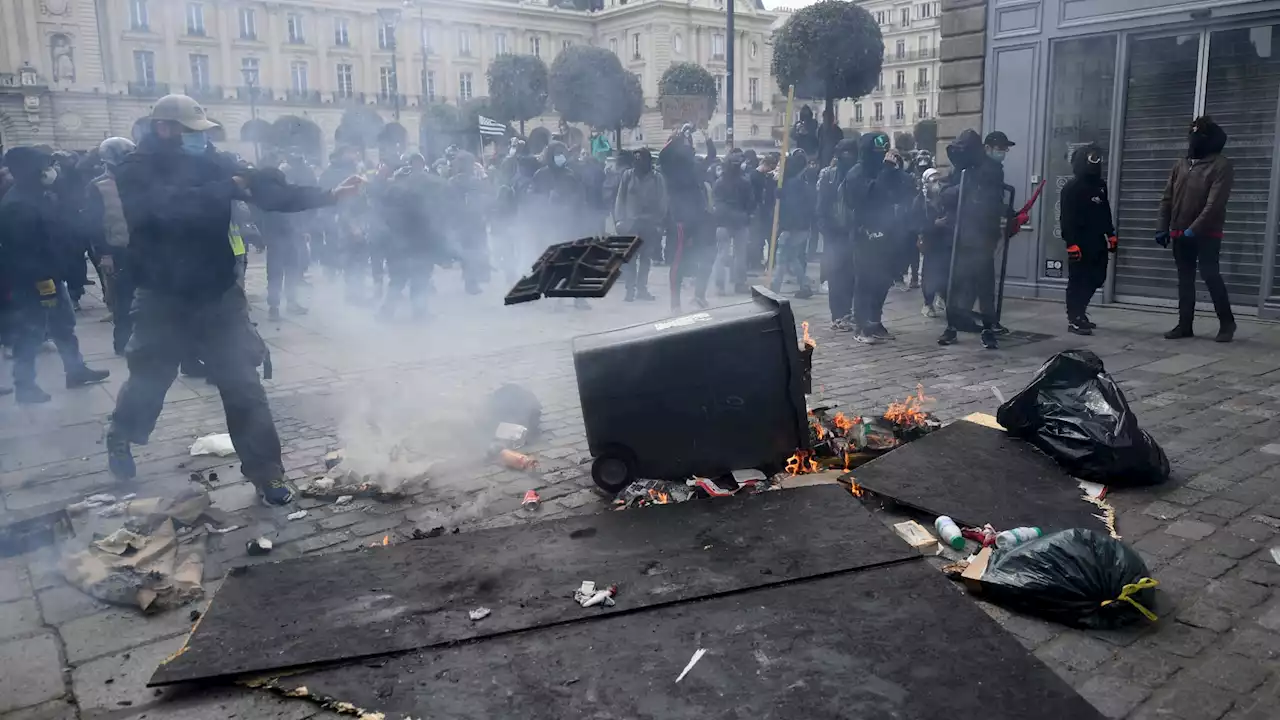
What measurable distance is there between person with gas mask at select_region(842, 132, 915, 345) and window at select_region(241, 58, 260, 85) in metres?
5.55

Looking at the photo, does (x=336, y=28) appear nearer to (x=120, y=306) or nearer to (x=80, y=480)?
(x=120, y=306)

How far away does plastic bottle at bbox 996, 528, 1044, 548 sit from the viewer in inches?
147

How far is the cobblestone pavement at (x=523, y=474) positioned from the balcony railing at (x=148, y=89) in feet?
7.67

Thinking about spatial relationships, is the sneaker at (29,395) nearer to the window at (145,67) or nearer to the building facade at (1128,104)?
the window at (145,67)

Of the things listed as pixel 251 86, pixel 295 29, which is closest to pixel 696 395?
pixel 295 29

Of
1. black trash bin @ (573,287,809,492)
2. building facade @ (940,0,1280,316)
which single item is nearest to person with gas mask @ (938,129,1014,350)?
building facade @ (940,0,1280,316)

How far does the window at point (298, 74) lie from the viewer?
9033mm

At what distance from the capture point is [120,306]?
28.8 ft

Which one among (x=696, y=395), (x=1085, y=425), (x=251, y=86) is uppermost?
(x=251, y=86)

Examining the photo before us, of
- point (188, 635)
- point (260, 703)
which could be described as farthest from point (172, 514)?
point (260, 703)

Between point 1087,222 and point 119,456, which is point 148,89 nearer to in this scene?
point 119,456

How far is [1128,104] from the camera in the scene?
9766 millimetres

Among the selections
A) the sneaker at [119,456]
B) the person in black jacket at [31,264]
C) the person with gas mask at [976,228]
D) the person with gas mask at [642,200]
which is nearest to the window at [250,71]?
the person in black jacket at [31,264]

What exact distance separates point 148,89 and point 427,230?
13.6ft
